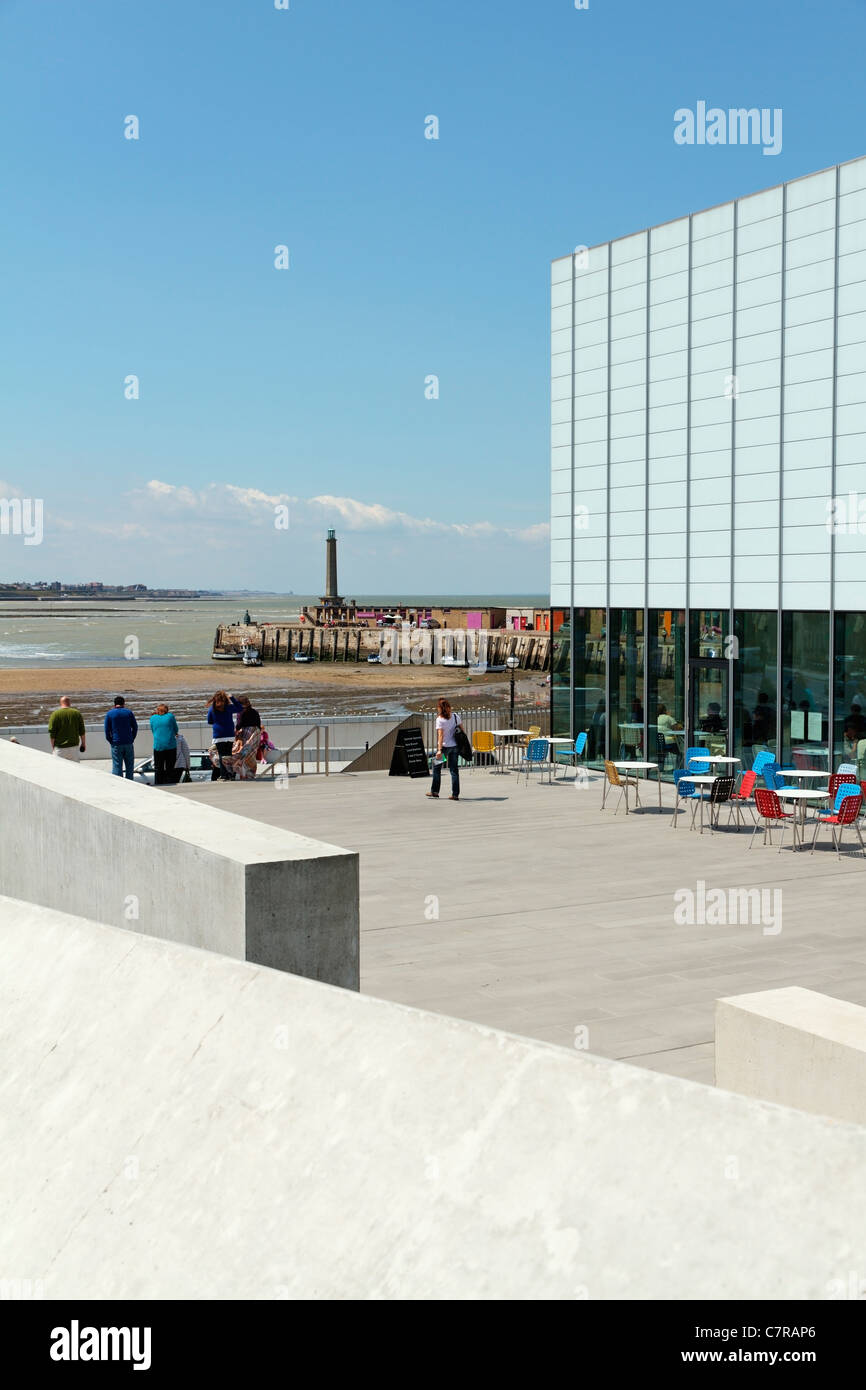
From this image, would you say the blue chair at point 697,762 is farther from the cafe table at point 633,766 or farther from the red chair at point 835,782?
the red chair at point 835,782

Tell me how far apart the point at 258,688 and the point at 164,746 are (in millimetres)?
65792

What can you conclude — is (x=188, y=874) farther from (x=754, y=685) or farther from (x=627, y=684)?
(x=627, y=684)

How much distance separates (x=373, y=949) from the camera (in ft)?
35.8

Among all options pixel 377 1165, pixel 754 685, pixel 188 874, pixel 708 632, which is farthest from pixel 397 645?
pixel 377 1165

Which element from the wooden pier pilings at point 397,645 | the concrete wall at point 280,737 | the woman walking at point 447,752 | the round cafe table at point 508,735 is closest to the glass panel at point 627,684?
the round cafe table at point 508,735

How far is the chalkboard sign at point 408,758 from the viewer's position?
23.6 m

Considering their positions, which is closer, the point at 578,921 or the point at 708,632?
the point at 578,921

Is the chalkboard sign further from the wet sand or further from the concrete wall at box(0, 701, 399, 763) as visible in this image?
→ the wet sand

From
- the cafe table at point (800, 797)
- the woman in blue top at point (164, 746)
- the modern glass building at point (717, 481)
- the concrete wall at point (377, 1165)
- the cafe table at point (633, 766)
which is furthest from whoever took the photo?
the woman in blue top at point (164, 746)

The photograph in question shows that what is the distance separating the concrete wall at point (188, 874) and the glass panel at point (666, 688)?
16.3 m

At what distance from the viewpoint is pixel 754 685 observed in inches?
848

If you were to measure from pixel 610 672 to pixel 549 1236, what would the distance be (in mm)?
22001
